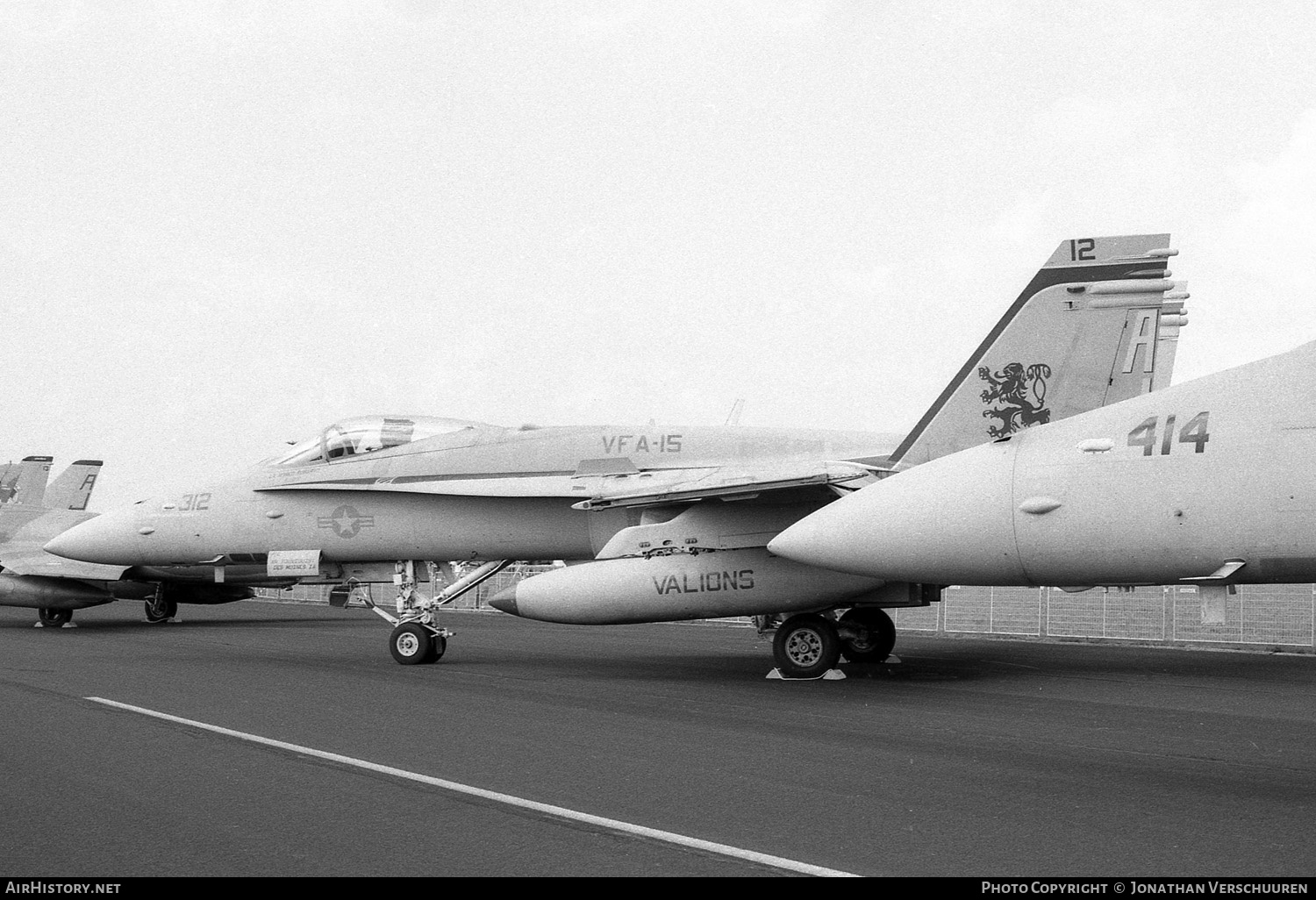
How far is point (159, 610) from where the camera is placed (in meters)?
27.2

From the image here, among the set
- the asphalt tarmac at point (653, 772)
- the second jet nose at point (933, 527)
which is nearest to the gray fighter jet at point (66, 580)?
the asphalt tarmac at point (653, 772)

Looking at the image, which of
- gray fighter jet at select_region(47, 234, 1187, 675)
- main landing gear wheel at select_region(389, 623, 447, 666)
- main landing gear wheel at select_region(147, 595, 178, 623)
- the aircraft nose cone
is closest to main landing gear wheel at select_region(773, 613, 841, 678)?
gray fighter jet at select_region(47, 234, 1187, 675)

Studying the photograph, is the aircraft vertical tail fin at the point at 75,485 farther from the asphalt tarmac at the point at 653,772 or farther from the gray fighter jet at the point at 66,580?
the asphalt tarmac at the point at 653,772

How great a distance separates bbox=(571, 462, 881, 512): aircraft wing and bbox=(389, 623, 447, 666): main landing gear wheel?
2905mm

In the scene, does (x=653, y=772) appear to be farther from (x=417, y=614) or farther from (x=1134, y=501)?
(x=417, y=614)

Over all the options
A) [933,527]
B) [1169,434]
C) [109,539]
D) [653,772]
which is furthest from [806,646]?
[109,539]

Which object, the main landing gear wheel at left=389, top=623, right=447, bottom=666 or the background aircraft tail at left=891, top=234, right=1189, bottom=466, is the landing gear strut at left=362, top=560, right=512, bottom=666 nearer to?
the main landing gear wheel at left=389, top=623, right=447, bottom=666

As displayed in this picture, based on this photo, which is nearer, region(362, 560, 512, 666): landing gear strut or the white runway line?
the white runway line

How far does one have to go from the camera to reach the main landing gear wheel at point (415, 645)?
14594 mm

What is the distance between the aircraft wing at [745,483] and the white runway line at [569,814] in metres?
5.39

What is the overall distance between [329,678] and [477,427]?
389cm

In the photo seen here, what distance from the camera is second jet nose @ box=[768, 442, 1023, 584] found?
7.40 meters
